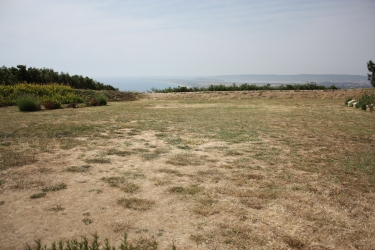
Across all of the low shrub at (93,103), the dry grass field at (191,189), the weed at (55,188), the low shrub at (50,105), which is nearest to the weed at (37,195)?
the dry grass field at (191,189)

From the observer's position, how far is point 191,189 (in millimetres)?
3742

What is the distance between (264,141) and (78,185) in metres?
4.52

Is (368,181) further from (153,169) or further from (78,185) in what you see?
(78,185)

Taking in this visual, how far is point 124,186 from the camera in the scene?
3816mm

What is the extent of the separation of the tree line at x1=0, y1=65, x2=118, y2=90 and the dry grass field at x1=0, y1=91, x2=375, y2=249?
49.6 ft

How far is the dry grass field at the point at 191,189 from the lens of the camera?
2666 mm

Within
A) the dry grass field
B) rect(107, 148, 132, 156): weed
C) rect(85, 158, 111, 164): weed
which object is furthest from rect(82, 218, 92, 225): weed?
rect(107, 148, 132, 156): weed

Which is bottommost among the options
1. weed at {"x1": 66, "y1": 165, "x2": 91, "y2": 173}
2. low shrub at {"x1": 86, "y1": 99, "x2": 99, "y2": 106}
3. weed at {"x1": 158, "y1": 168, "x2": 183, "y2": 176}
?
weed at {"x1": 158, "y1": 168, "x2": 183, "y2": 176}

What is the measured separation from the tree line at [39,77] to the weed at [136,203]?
18622mm

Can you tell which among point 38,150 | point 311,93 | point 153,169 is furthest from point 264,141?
point 311,93

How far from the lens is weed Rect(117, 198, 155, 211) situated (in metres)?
3.21

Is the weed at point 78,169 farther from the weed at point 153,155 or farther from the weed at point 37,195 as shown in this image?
the weed at point 153,155

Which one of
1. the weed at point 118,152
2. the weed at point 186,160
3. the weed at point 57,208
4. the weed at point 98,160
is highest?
the weed at point 118,152

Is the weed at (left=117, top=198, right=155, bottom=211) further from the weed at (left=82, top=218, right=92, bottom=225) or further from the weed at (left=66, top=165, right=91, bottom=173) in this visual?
the weed at (left=66, top=165, right=91, bottom=173)
